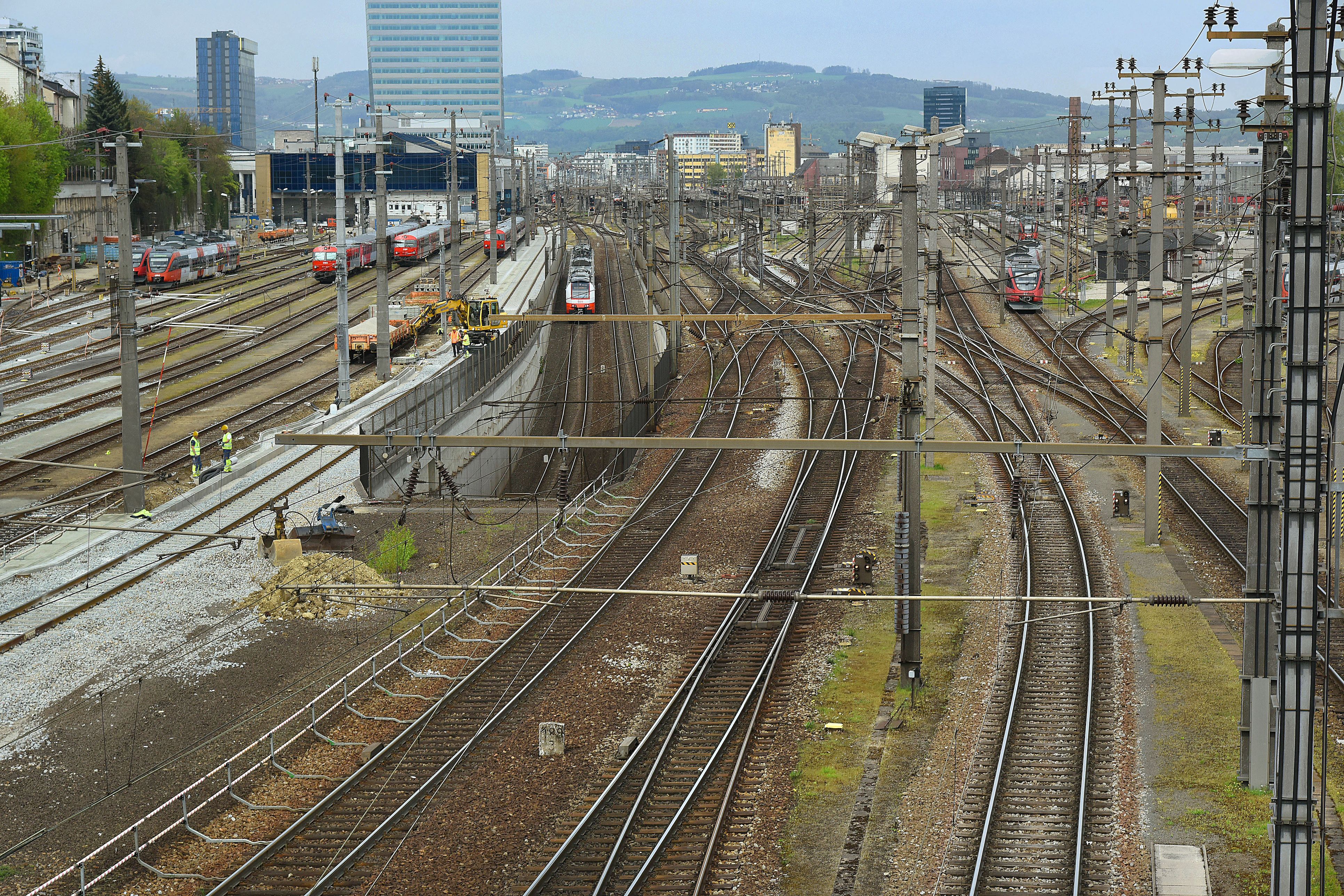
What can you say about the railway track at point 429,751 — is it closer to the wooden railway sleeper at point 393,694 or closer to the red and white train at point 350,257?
the wooden railway sleeper at point 393,694

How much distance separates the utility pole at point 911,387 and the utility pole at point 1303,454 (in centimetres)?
573

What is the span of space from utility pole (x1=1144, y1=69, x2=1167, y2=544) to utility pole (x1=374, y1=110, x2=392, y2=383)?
17.3 m

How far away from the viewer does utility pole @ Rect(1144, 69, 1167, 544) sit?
760 inches

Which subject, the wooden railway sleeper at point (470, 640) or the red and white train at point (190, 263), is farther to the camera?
the red and white train at point (190, 263)

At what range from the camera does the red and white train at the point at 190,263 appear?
52.2 m

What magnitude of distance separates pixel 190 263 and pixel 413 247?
13.2m

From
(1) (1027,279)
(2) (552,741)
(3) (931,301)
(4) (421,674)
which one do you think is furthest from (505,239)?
(2) (552,741)

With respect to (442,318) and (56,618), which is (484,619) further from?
(442,318)

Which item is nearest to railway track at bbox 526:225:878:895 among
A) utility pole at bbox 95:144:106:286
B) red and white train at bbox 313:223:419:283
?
utility pole at bbox 95:144:106:286

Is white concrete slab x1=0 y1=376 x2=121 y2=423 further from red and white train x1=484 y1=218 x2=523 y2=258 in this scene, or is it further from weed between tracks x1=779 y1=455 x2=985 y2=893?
red and white train x1=484 y1=218 x2=523 y2=258

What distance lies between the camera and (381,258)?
32250mm

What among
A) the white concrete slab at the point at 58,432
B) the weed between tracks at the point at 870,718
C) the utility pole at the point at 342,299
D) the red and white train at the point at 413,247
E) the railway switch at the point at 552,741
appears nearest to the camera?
the weed between tracks at the point at 870,718

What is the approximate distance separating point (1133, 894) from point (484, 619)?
10.3 metres

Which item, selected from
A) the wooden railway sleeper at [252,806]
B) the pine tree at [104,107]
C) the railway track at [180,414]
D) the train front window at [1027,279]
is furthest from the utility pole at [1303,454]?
the pine tree at [104,107]
